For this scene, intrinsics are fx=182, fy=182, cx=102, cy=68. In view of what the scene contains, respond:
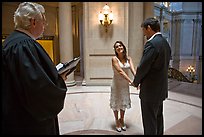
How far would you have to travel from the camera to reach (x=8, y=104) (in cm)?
118

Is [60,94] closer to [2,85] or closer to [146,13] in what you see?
[2,85]

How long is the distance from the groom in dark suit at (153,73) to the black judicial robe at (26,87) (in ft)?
3.60

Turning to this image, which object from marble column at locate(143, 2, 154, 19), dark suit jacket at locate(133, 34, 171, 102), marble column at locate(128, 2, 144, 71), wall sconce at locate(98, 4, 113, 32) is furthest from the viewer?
marble column at locate(143, 2, 154, 19)

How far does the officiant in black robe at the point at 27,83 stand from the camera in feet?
3.77

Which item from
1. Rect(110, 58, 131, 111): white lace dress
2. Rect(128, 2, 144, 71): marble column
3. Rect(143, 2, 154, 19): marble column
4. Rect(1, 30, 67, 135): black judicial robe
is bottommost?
Rect(110, 58, 131, 111): white lace dress

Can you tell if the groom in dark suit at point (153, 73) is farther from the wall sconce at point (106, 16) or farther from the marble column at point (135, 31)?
the marble column at point (135, 31)

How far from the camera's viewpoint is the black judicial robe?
1148mm

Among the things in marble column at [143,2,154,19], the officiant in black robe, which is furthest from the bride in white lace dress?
marble column at [143,2,154,19]

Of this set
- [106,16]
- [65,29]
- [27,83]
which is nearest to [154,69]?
[27,83]

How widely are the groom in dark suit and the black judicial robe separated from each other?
1.10m

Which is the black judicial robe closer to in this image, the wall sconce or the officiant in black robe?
the officiant in black robe

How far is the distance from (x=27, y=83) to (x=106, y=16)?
4287 millimetres

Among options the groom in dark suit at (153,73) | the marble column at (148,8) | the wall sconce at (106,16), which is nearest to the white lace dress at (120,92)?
the groom in dark suit at (153,73)

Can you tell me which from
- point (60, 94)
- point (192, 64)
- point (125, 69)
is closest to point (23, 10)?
point (60, 94)
